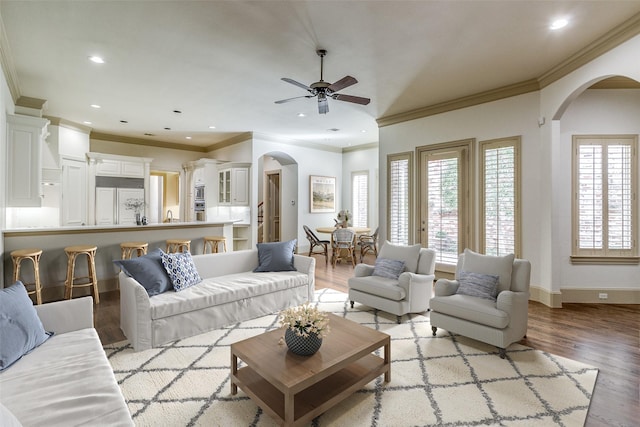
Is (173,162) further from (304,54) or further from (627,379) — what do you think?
(627,379)

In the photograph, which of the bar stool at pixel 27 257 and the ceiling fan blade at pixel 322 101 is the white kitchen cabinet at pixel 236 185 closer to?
the bar stool at pixel 27 257

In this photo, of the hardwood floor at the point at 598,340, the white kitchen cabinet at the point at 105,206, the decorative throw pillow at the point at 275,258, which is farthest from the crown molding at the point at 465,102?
the white kitchen cabinet at the point at 105,206

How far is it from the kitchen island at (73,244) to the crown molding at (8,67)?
1.94 meters

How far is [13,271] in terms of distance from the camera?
4.12 metres

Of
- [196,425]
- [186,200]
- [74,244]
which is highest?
[186,200]

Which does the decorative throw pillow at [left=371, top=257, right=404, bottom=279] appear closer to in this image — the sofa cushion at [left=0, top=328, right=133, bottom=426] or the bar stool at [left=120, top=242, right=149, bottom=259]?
the sofa cushion at [left=0, top=328, right=133, bottom=426]

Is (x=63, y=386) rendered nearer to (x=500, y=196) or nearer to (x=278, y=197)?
(x=500, y=196)

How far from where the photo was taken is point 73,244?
462 centimetres

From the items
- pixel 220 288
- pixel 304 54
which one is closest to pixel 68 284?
pixel 220 288

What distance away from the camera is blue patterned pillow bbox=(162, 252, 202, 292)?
3.36m

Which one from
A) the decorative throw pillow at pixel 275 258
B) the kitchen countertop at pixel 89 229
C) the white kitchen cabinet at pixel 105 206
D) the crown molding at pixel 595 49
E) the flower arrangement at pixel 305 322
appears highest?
the crown molding at pixel 595 49

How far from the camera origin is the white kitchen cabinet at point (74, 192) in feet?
21.2

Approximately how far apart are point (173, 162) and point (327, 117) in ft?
16.3

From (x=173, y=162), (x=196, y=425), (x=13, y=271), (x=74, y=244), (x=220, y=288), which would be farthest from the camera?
(x=173, y=162)
